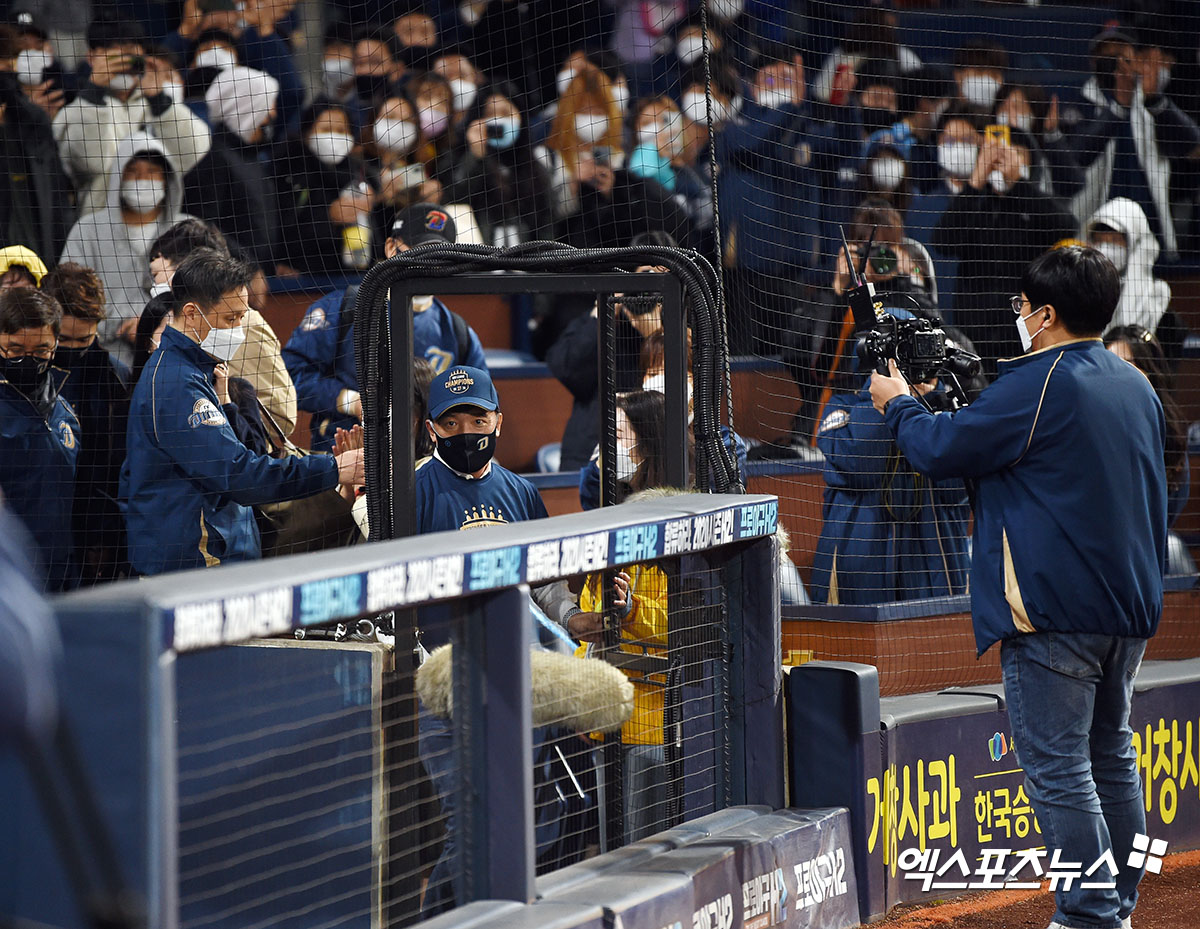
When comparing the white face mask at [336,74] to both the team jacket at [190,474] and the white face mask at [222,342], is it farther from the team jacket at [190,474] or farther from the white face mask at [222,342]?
the team jacket at [190,474]

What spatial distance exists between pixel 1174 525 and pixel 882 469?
222 centimetres

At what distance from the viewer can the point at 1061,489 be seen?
373 centimetres

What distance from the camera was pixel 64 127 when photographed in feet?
23.0

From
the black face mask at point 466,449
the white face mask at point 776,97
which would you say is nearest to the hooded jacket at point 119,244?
the black face mask at point 466,449

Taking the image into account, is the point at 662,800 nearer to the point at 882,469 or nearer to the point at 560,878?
the point at 560,878

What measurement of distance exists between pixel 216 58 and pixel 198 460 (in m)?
3.61

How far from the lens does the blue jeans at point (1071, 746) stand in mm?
3693

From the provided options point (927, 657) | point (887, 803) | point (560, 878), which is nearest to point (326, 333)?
point (927, 657)

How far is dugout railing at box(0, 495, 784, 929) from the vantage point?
203 centimetres

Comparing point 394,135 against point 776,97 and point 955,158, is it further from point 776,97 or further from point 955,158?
point 955,158

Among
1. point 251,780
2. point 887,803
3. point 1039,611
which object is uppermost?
point 1039,611

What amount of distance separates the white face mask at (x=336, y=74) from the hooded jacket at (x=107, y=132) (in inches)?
44.7

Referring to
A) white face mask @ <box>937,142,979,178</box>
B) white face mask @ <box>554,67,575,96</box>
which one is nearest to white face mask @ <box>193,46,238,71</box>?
white face mask @ <box>554,67,575,96</box>

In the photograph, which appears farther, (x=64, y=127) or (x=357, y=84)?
(x=357, y=84)
